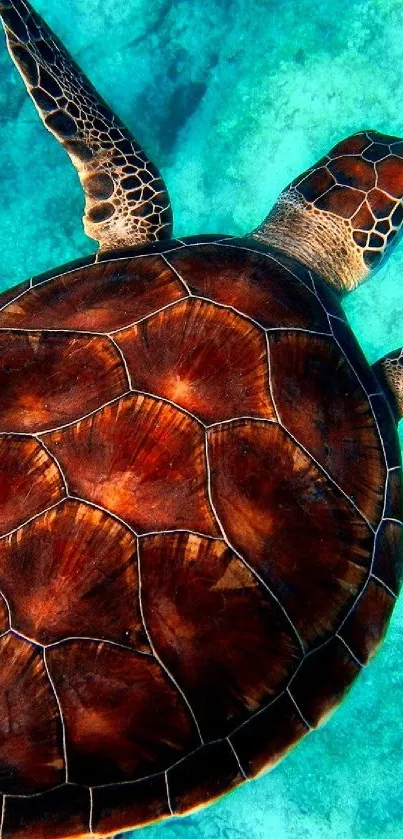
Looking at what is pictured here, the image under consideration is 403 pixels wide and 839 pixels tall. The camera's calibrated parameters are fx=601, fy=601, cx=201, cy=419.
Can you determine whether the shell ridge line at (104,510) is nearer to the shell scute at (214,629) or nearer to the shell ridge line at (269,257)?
the shell scute at (214,629)

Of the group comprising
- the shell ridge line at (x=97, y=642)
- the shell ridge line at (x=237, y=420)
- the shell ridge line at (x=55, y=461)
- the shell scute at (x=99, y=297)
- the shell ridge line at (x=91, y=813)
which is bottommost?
the shell ridge line at (x=91, y=813)

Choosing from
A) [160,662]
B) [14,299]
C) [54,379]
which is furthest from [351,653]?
[14,299]

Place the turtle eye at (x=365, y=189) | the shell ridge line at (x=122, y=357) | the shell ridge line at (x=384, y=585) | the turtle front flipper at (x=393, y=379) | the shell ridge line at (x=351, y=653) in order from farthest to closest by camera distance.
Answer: the turtle eye at (x=365, y=189)
the turtle front flipper at (x=393, y=379)
the shell ridge line at (x=384, y=585)
the shell ridge line at (x=351, y=653)
the shell ridge line at (x=122, y=357)

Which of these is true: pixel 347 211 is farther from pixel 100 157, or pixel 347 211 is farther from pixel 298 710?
pixel 298 710

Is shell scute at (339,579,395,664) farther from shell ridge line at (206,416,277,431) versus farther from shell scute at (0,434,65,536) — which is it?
shell scute at (0,434,65,536)

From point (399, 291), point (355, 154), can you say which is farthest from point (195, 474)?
point (399, 291)

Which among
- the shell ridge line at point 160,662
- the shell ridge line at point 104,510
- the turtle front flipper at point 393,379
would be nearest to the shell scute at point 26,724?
the shell ridge line at point 160,662
